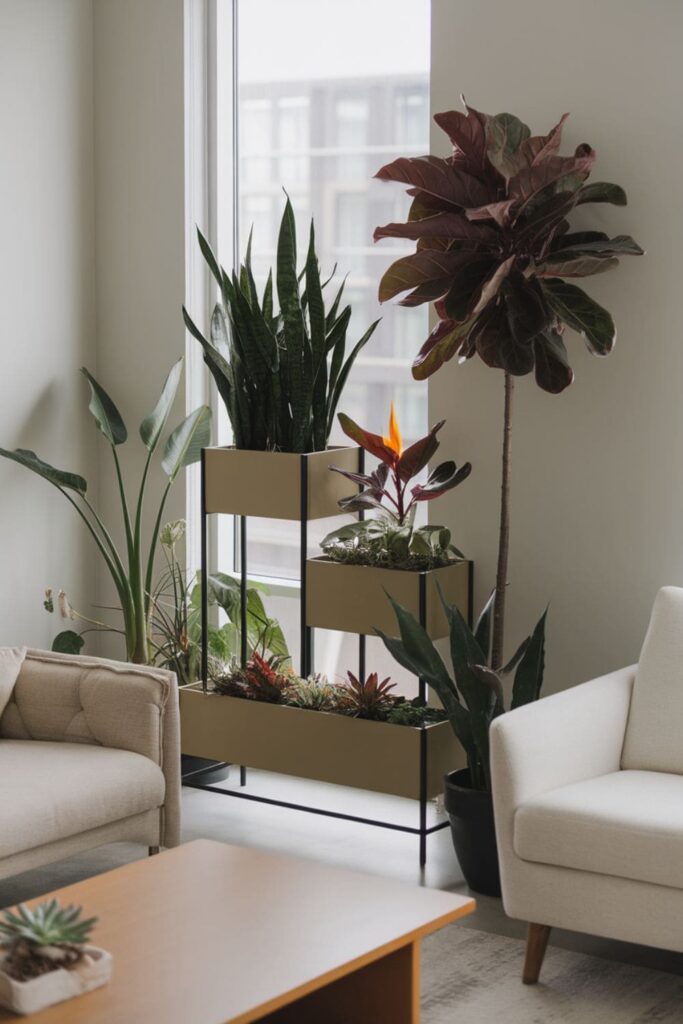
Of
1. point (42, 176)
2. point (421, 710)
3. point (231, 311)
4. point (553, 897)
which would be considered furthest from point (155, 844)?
point (42, 176)

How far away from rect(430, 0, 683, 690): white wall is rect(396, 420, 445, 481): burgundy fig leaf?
30 cm

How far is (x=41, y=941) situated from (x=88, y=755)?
4.39 feet

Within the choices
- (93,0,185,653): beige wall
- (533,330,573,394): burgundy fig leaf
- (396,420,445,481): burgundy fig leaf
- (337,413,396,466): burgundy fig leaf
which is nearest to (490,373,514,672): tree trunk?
(533,330,573,394): burgundy fig leaf

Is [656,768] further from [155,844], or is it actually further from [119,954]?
[119,954]

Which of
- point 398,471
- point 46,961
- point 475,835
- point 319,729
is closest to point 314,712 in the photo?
point 319,729

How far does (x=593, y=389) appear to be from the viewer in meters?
3.95

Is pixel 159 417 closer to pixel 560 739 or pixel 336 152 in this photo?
pixel 336 152

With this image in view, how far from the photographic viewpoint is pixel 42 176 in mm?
4691

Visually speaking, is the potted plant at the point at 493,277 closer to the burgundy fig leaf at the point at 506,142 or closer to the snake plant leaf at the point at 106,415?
the burgundy fig leaf at the point at 506,142

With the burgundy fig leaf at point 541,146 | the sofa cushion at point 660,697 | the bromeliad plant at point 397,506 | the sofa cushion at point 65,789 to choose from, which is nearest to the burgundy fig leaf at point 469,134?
the burgundy fig leaf at point 541,146

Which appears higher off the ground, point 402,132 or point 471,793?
point 402,132

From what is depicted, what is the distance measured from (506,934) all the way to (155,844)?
3.07 ft

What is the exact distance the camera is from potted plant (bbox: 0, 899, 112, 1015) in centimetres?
225

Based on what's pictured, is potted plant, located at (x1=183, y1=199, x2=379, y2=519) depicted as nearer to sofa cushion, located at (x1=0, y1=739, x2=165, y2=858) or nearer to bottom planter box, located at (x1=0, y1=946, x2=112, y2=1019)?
sofa cushion, located at (x1=0, y1=739, x2=165, y2=858)
